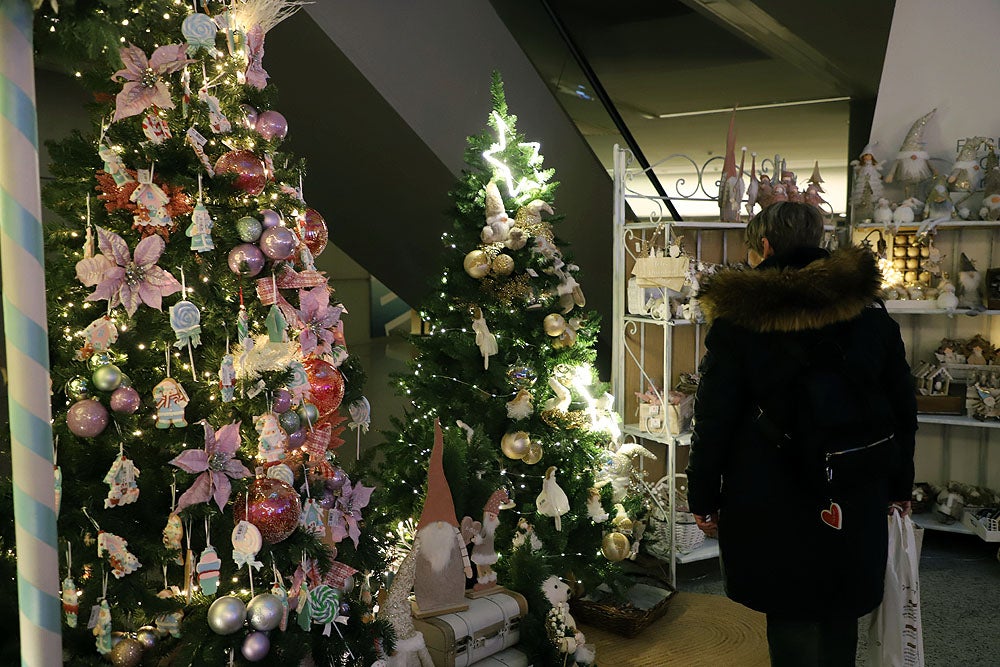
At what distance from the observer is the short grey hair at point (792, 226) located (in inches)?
77.7

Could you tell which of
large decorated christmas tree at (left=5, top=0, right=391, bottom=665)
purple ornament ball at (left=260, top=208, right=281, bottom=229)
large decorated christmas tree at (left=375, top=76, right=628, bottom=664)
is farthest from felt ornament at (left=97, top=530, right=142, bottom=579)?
large decorated christmas tree at (left=375, top=76, right=628, bottom=664)

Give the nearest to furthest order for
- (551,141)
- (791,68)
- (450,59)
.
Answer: (450,59) < (551,141) < (791,68)

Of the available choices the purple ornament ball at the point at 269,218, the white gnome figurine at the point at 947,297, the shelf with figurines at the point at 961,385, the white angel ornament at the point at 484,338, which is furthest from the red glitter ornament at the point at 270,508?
the white gnome figurine at the point at 947,297

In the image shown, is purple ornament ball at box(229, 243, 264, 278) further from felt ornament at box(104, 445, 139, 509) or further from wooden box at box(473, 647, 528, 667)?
wooden box at box(473, 647, 528, 667)

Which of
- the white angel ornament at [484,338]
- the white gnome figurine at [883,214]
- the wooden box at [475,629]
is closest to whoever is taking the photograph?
the wooden box at [475,629]

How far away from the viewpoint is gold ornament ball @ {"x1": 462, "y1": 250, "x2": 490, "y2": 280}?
3.03 meters

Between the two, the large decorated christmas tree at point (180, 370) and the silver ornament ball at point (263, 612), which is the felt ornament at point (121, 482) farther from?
the silver ornament ball at point (263, 612)

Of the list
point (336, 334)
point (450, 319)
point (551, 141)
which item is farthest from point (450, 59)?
point (336, 334)

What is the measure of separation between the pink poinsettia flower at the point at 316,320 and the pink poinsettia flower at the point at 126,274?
276 millimetres

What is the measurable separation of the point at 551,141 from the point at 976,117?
2.11 meters

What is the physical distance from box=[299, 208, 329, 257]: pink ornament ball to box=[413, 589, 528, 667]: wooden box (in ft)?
3.70

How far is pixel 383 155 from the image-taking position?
3906mm

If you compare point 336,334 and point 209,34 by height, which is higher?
point 209,34

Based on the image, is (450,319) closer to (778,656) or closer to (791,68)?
(778,656)
